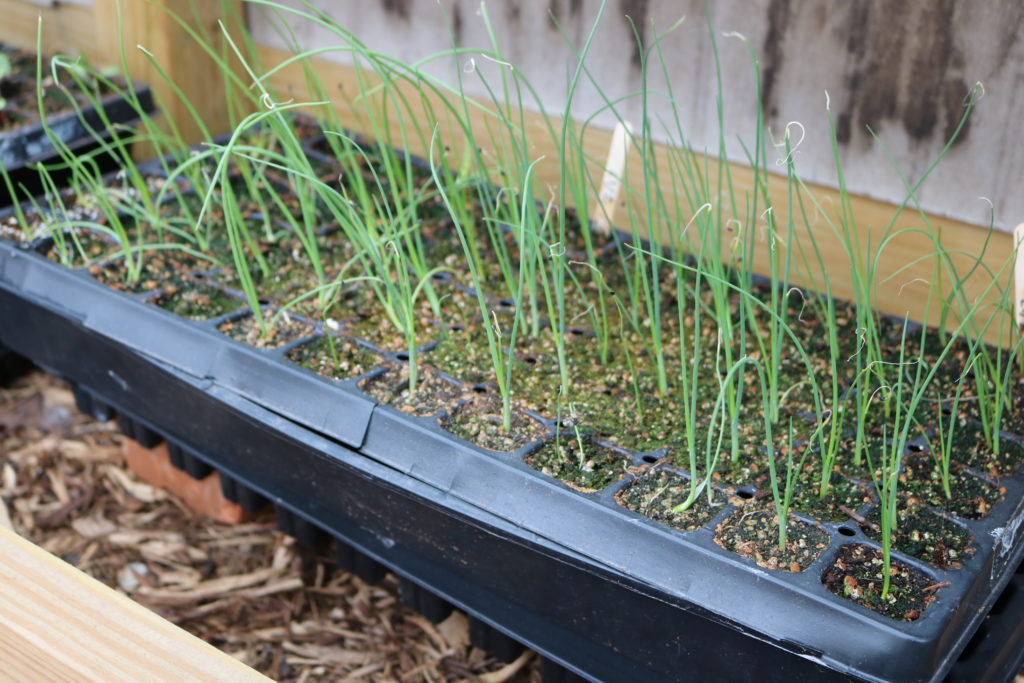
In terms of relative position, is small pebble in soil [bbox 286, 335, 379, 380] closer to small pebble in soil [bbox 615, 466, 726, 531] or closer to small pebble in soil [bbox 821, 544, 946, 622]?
small pebble in soil [bbox 615, 466, 726, 531]

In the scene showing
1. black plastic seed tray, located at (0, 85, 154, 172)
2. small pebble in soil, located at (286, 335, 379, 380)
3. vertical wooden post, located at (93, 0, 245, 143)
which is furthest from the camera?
vertical wooden post, located at (93, 0, 245, 143)

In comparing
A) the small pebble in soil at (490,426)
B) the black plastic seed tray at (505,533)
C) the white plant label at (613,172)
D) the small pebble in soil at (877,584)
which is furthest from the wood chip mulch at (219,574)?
the white plant label at (613,172)

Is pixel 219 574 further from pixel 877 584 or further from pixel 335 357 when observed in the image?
pixel 877 584

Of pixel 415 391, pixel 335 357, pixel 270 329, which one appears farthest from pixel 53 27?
pixel 415 391

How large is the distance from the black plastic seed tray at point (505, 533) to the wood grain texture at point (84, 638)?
32cm

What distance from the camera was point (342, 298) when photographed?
133 cm

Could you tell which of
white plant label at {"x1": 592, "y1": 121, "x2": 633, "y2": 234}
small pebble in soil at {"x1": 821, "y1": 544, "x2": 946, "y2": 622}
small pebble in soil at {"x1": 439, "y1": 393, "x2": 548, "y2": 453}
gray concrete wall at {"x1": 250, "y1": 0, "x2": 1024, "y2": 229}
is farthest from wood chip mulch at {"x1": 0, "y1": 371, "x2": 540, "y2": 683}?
gray concrete wall at {"x1": 250, "y1": 0, "x2": 1024, "y2": 229}

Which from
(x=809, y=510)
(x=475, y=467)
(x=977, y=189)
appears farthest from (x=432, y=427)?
(x=977, y=189)

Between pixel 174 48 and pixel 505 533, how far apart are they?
1269 mm

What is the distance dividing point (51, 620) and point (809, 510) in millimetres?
661

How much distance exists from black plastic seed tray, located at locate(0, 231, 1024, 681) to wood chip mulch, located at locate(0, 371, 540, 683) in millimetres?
134

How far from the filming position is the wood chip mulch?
1277mm

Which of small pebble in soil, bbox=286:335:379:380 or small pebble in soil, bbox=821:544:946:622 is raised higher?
small pebble in soil, bbox=821:544:946:622

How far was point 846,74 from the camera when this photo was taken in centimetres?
131
